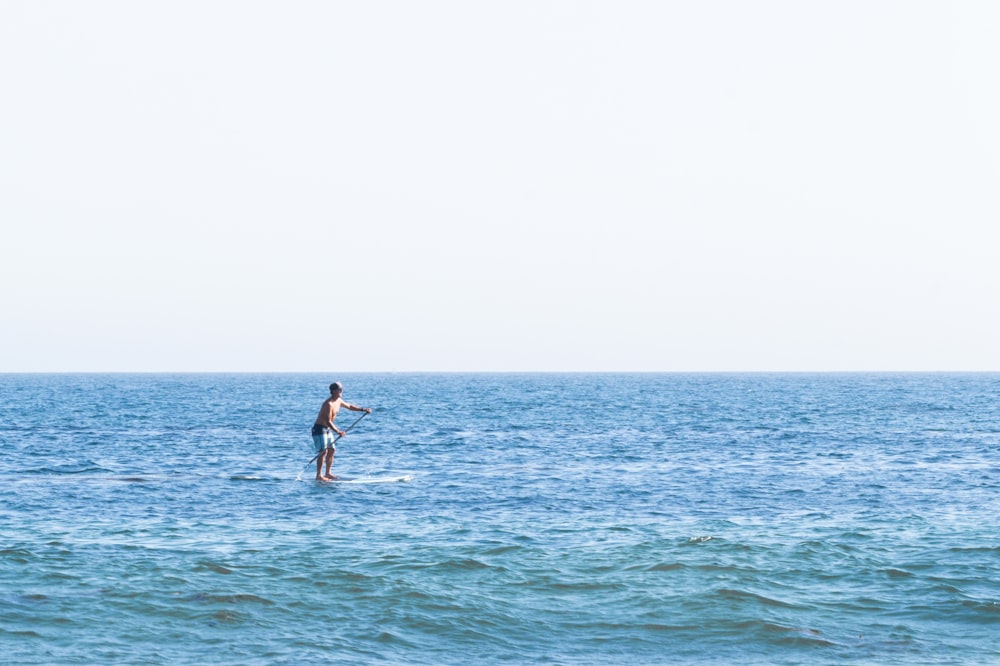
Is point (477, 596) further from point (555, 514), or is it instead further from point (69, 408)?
point (69, 408)

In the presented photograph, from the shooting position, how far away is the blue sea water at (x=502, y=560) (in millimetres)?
14219

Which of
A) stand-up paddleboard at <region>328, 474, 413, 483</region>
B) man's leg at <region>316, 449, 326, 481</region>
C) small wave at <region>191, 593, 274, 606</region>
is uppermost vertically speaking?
man's leg at <region>316, 449, 326, 481</region>

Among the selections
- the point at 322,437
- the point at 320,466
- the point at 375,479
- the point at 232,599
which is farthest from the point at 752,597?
the point at 320,466

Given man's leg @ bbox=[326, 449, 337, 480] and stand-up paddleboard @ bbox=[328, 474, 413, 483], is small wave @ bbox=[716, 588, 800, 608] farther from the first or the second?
man's leg @ bbox=[326, 449, 337, 480]

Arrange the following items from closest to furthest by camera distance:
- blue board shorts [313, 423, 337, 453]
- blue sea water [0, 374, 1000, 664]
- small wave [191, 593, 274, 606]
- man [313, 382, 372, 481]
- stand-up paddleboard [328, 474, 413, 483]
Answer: blue sea water [0, 374, 1000, 664] → small wave [191, 593, 274, 606] → man [313, 382, 372, 481] → stand-up paddleboard [328, 474, 413, 483] → blue board shorts [313, 423, 337, 453]

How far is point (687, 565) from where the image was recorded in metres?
18.2

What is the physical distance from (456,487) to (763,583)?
43.2 ft

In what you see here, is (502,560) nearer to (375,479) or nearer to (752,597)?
(752,597)

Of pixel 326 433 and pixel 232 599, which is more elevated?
pixel 326 433

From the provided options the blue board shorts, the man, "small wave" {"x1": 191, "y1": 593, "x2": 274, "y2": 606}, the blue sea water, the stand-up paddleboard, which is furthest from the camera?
the blue board shorts

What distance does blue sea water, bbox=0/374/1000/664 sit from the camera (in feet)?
46.6

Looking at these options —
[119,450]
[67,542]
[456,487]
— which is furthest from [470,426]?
[67,542]

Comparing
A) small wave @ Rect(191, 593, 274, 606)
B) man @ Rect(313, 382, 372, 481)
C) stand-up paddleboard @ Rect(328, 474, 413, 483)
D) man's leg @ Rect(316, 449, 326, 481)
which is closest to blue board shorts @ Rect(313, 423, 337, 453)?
man @ Rect(313, 382, 372, 481)

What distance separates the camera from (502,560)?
738 inches
